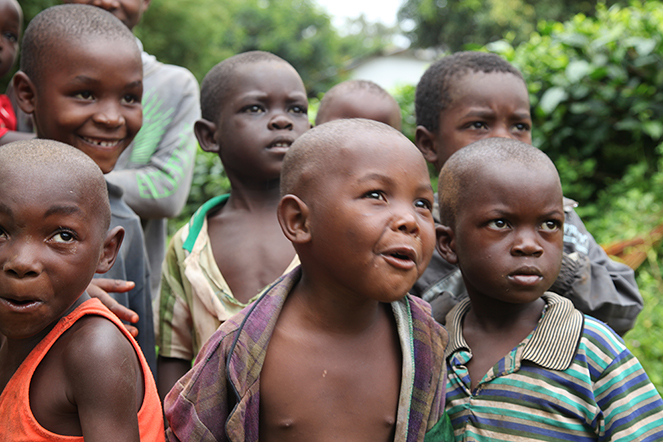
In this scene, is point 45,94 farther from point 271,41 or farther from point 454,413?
point 271,41

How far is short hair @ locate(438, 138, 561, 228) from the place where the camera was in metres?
1.99

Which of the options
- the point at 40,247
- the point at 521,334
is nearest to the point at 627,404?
the point at 521,334

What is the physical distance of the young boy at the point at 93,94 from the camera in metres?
2.15

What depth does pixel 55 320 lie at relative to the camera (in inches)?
63.2

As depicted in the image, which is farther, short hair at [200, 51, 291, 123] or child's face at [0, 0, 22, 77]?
child's face at [0, 0, 22, 77]

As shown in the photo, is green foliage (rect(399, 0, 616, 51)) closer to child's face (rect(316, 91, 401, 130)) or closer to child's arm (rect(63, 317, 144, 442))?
child's face (rect(316, 91, 401, 130))

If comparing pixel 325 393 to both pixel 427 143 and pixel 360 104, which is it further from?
pixel 360 104

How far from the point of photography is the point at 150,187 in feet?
8.93

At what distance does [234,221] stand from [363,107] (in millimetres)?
1082

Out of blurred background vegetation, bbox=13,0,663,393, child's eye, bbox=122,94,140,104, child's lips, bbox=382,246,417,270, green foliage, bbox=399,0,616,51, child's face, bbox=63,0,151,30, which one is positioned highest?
child's face, bbox=63,0,151,30

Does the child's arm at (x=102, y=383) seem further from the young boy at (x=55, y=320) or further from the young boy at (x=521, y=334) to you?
the young boy at (x=521, y=334)

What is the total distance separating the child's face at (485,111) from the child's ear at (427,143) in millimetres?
98

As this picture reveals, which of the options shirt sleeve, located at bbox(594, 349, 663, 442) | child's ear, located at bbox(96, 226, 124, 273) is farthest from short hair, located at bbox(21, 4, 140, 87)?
shirt sleeve, located at bbox(594, 349, 663, 442)

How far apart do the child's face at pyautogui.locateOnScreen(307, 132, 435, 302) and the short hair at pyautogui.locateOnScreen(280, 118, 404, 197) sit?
0.02 meters
